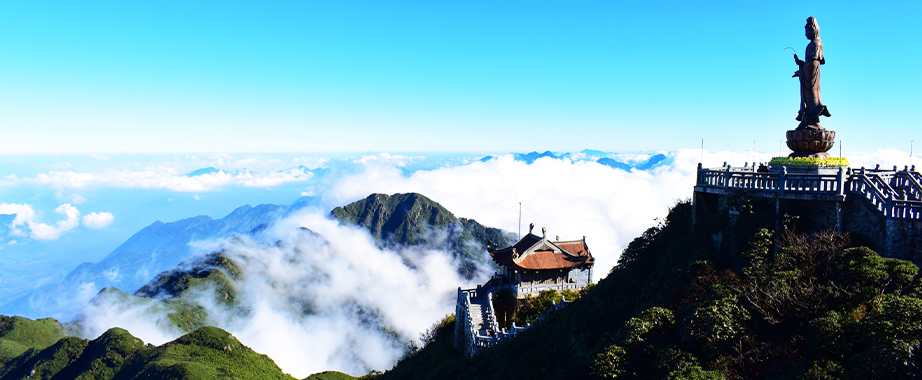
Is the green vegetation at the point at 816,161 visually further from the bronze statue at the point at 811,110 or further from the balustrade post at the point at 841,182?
the balustrade post at the point at 841,182

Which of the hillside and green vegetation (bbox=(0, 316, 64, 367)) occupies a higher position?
the hillside

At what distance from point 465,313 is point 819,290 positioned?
25.1 meters

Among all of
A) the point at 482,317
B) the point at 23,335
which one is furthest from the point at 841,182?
the point at 23,335

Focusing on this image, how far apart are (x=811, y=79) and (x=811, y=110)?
145 centimetres

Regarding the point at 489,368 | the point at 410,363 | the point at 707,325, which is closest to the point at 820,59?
the point at 707,325

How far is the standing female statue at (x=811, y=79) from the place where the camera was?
21.3 metres

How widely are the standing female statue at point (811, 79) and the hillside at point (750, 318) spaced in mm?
6253

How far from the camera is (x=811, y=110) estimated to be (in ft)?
71.1

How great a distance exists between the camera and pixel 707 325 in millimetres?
15172

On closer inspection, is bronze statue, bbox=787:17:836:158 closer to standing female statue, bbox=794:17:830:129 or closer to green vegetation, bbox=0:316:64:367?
standing female statue, bbox=794:17:830:129

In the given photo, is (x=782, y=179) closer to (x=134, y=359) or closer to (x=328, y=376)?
(x=328, y=376)

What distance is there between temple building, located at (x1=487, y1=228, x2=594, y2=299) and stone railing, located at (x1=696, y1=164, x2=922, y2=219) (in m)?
20.4

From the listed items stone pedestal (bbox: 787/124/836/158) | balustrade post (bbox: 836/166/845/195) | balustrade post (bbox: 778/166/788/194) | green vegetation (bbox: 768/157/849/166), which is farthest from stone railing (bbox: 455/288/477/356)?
balustrade post (bbox: 836/166/845/195)

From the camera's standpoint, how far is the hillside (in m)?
12.5
